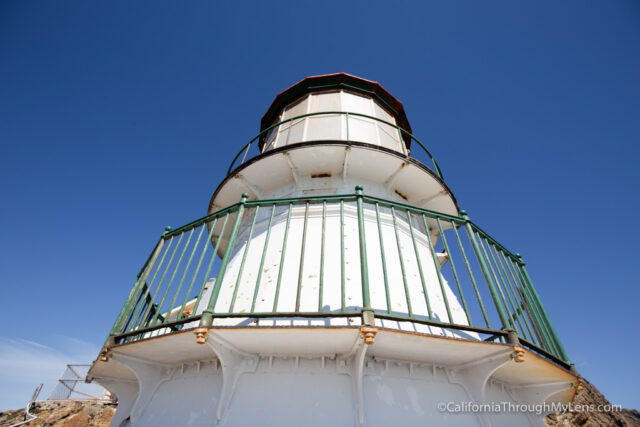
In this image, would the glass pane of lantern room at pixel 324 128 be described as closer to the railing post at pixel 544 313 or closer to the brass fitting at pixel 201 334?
the railing post at pixel 544 313

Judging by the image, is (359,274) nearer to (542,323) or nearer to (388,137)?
(542,323)

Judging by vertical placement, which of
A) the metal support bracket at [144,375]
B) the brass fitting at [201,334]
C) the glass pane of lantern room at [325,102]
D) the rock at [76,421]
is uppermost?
the glass pane of lantern room at [325,102]

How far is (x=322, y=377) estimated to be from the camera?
3053 mm

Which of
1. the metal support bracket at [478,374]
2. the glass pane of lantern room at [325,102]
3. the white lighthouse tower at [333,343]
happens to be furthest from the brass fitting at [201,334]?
the glass pane of lantern room at [325,102]

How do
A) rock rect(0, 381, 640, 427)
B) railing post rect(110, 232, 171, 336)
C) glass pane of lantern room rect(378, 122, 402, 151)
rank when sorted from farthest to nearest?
rock rect(0, 381, 640, 427) < glass pane of lantern room rect(378, 122, 402, 151) < railing post rect(110, 232, 171, 336)

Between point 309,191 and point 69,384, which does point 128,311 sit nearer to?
point 309,191

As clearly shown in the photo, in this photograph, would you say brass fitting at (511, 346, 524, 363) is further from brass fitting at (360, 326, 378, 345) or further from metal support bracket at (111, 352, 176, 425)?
metal support bracket at (111, 352, 176, 425)

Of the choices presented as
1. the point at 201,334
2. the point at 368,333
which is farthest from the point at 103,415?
the point at 368,333

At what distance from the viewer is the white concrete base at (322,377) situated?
112 inches

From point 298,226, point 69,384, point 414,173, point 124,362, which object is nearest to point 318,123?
point 414,173

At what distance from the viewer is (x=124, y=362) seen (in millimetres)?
3529

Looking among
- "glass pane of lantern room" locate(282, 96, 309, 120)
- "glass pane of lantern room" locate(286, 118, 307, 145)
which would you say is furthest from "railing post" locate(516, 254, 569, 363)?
"glass pane of lantern room" locate(282, 96, 309, 120)

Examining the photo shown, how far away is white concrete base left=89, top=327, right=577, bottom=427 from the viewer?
2.86 m

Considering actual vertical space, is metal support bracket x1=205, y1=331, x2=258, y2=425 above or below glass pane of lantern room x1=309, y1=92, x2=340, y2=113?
below
